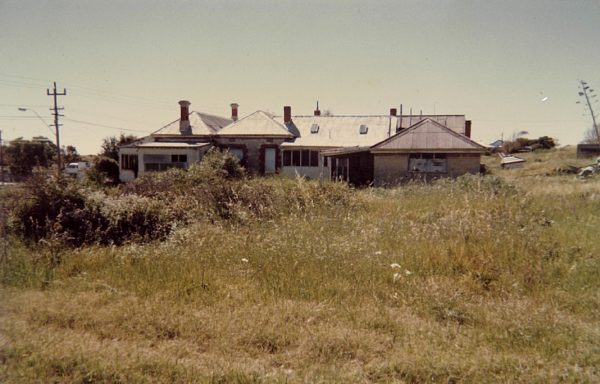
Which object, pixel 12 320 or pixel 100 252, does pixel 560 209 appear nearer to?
pixel 100 252

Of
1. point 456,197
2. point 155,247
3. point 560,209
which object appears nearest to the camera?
point 155,247

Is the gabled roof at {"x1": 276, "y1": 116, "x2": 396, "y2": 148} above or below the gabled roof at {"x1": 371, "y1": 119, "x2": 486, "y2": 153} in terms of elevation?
above

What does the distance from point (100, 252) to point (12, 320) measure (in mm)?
2425

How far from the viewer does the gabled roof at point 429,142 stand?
2155cm

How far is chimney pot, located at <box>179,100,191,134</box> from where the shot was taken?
28.8m

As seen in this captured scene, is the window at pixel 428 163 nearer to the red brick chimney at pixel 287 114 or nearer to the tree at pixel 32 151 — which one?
the red brick chimney at pixel 287 114

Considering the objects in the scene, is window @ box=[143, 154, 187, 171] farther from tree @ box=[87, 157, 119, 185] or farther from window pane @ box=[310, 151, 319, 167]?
window pane @ box=[310, 151, 319, 167]

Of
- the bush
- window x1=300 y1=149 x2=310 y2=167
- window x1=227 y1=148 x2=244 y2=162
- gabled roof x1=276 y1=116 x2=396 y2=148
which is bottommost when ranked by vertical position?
the bush

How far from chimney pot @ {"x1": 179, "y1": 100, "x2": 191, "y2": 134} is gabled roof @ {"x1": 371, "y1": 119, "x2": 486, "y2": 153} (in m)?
14.9

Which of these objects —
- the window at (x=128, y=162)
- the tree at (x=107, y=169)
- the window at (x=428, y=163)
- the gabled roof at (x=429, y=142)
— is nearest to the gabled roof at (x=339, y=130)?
the gabled roof at (x=429, y=142)

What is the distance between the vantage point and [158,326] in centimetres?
395

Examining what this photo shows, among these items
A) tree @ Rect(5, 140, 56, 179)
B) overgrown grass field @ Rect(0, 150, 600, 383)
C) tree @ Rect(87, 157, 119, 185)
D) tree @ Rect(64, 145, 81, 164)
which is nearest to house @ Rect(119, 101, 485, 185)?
tree @ Rect(87, 157, 119, 185)

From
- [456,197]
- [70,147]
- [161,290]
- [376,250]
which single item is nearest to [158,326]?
[161,290]

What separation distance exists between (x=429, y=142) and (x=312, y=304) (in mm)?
19380
